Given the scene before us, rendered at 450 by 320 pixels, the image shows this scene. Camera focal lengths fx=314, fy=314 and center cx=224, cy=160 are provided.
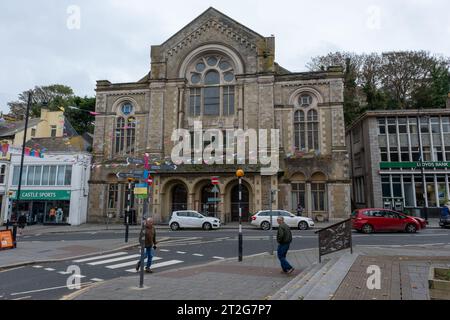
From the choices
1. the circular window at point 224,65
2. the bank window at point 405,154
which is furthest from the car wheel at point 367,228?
the circular window at point 224,65

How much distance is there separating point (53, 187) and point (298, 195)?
24.9 m

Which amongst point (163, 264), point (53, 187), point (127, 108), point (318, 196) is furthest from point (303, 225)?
point (53, 187)

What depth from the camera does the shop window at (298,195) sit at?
30172 mm

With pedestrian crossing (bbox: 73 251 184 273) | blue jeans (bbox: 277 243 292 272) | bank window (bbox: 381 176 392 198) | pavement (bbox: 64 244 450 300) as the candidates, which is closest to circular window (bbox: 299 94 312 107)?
bank window (bbox: 381 176 392 198)

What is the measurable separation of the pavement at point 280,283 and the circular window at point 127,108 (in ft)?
87.2

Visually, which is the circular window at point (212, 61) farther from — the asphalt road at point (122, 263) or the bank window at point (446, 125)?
the bank window at point (446, 125)

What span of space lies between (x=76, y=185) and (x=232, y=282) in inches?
1101

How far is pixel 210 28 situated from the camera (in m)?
33.8

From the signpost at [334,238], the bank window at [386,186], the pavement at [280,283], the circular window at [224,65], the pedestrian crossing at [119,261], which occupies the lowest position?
the pedestrian crossing at [119,261]

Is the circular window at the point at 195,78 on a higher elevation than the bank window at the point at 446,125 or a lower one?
higher

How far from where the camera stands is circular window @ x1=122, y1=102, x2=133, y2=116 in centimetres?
3447

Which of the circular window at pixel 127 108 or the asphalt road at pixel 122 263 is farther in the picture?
the circular window at pixel 127 108
